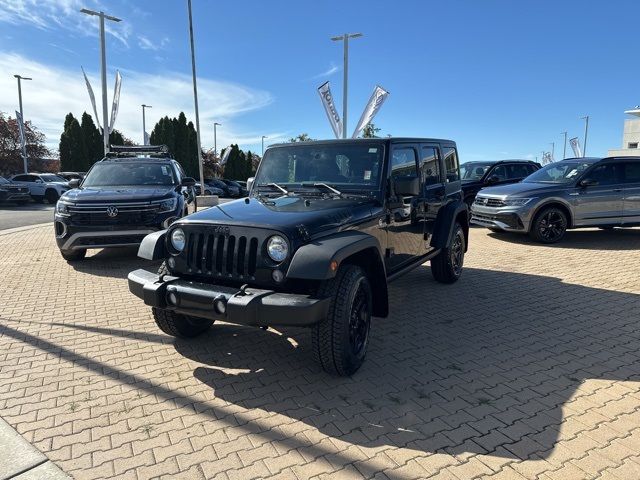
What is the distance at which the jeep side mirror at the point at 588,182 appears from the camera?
9531 millimetres

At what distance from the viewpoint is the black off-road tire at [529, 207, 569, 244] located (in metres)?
9.59

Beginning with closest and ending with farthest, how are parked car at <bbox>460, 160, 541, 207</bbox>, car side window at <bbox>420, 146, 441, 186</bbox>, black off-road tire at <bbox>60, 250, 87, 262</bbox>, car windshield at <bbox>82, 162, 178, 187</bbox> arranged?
car side window at <bbox>420, 146, 441, 186</bbox> < black off-road tire at <bbox>60, 250, 87, 262</bbox> < car windshield at <bbox>82, 162, 178, 187</bbox> < parked car at <bbox>460, 160, 541, 207</bbox>

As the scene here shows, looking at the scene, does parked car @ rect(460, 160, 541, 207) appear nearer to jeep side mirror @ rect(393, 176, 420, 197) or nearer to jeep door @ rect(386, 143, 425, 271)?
jeep door @ rect(386, 143, 425, 271)

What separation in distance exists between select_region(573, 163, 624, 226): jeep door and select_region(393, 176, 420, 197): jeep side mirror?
6958 millimetres

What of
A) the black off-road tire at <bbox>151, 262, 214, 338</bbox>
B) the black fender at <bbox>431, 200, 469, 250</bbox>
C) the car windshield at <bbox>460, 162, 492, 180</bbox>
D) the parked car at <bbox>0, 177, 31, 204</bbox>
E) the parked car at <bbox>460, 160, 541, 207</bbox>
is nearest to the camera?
the black off-road tire at <bbox>151, 262, 214, 338</bbox>

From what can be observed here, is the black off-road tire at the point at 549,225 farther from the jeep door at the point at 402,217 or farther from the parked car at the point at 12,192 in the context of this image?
the parked car at the point at 12,192

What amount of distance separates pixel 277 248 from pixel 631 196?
943 cm

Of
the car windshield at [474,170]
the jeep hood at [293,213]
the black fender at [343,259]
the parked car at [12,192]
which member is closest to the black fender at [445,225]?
the jeep hood at [293,213]

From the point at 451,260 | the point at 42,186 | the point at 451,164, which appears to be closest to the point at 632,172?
the point at 451,164

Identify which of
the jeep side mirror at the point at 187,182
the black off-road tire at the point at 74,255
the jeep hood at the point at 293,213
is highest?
the jeep side mirror at the point at 187,182

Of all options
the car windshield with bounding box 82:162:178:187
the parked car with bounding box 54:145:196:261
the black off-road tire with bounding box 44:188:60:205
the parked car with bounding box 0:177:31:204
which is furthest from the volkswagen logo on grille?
the black off-road tire with bounding box 44:188:60:205

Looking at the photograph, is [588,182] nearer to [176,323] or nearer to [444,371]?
[444,371]

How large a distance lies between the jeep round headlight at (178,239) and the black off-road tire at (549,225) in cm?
821

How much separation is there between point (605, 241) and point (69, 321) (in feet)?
34.9
